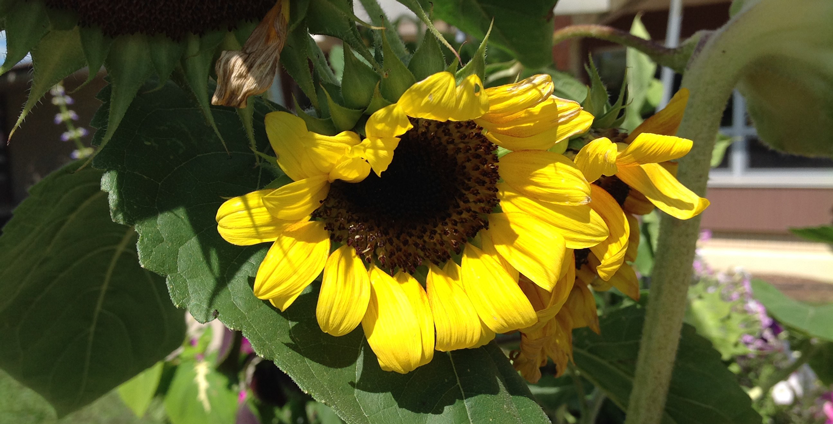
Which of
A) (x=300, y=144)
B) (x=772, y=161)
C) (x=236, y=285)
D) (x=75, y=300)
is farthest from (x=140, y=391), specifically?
(x=772, y=161)

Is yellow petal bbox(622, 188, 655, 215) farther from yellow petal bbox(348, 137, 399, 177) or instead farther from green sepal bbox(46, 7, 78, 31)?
green sepal bbox(46, 7, 78, 31)

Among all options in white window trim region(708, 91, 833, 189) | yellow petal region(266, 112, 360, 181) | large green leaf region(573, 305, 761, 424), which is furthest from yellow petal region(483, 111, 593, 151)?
white window trim region(708, 91, 833, 189)

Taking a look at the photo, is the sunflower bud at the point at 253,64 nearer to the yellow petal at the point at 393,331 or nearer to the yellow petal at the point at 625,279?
the yellow petal at the point at 393,331

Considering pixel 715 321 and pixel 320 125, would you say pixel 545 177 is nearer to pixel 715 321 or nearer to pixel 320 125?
pixel 320 125

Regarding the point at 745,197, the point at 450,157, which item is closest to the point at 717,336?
the point at 450,157

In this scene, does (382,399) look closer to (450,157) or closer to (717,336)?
(450,157)
